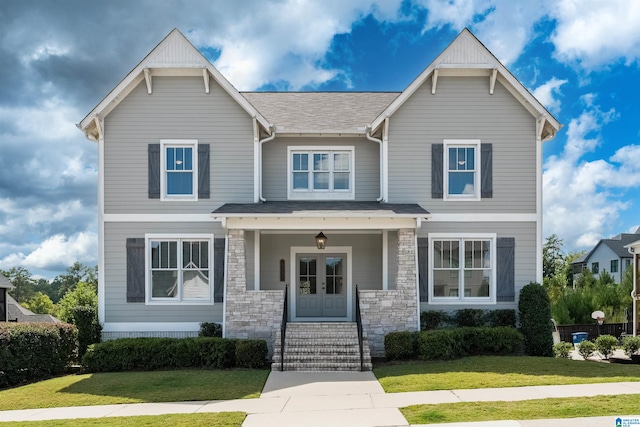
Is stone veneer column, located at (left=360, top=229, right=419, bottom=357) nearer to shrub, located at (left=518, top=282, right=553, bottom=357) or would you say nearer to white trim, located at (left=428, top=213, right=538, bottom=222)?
white trim, located at (left=428, top=213, right=538, bottom=222)

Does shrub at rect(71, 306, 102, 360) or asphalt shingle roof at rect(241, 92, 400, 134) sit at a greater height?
asphalt shingle roof at rect(241, 92, 400, 134)

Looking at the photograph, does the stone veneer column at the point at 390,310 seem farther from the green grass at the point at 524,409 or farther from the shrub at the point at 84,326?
the shrub at the point at 84,326

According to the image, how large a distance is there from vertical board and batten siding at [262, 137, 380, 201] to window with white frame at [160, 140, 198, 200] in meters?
2.22

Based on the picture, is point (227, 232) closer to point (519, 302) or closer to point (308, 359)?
point (308, 359)

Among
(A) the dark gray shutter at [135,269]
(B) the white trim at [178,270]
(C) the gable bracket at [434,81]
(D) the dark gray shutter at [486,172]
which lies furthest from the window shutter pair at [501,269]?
(A) the dark gray shutter at [135,269]

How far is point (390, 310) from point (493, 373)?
12.0 feet

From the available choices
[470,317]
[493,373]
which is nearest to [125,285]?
[470,317]

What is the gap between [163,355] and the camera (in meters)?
14.5

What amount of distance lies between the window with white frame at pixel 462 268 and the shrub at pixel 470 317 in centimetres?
47

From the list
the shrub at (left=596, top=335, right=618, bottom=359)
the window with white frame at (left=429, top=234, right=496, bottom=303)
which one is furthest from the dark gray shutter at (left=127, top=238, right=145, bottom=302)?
the shrub at (left=596, top=335, right=618, bottom=359)

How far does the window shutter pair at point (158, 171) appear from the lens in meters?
16.7

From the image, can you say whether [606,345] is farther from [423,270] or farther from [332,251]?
[332,251]

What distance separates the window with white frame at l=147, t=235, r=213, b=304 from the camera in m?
16.6

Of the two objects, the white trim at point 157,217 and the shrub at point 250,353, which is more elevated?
the white trim at point 157,217
